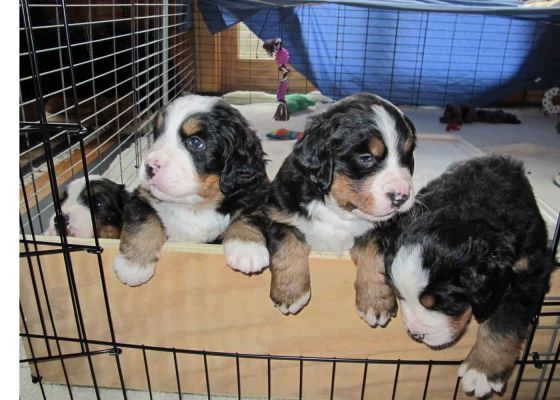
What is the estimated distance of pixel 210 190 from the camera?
5.99 feet

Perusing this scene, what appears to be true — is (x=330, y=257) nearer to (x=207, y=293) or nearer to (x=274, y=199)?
(x=274, y=199)

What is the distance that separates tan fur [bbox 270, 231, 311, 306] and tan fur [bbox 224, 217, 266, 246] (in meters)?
0.08

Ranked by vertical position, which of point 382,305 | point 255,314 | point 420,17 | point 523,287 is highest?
point 420,17

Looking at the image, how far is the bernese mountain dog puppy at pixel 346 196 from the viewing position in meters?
1.61


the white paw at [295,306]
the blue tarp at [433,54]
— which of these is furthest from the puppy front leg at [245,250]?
the blue tarp at [433,54]

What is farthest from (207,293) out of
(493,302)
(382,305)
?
(493,302)

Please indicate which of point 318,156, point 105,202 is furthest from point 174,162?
point 105,202

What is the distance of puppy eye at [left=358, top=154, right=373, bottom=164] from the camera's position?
1.62 meters

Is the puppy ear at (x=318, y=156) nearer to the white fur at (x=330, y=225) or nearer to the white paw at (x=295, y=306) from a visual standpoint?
the white fur at (x=330, y=225)

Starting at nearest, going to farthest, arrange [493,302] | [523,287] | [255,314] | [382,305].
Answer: [493,302] → [523,287] → [382,305] → [255,314]

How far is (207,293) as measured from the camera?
1.80 metres

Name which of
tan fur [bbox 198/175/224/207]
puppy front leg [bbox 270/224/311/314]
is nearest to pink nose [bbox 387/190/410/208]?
puppy front leg [bbox 270/224/311/314]

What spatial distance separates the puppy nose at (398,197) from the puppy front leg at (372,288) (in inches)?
8.6

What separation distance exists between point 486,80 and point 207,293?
472 centimetres
